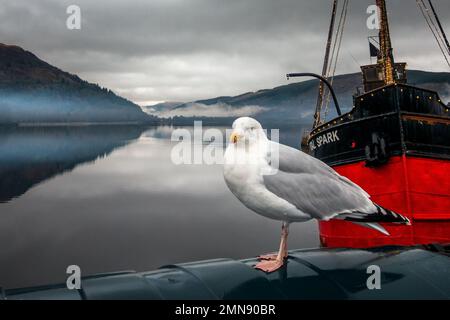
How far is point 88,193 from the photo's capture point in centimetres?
5084

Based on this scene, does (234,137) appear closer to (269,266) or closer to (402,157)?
(269,266)

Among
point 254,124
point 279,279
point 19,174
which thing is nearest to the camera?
point 279,279

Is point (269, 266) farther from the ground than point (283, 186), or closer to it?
closer to it

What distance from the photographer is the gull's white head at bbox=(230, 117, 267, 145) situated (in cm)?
397

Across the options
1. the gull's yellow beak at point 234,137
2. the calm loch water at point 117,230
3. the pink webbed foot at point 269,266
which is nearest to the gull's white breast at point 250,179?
the gull's yellow beak at point 234,137

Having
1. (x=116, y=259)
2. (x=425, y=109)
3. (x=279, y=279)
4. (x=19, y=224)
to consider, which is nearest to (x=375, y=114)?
(x=425, y=109)

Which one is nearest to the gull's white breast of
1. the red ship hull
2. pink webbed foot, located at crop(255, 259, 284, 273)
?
pink webbed foot, located at crop(255, 259, 284, 273)

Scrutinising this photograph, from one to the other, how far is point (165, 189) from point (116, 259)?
29996mm

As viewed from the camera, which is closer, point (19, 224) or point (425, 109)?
point (425, 109)

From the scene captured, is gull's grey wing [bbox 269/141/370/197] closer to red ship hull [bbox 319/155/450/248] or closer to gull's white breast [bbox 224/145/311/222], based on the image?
gull's white breast [bbox 224/145/311/222]

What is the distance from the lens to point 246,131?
4043 millimetres

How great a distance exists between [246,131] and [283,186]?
34.6 inches

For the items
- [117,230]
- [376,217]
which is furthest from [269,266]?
[117,230]
